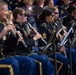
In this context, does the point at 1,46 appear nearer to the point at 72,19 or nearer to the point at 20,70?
the point at 20,70

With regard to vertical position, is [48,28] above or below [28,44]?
above

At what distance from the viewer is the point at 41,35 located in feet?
22.6

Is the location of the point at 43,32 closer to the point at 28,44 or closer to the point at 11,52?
the point at 28,44

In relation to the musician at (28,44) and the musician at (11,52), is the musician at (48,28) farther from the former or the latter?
the musician at (11,52)

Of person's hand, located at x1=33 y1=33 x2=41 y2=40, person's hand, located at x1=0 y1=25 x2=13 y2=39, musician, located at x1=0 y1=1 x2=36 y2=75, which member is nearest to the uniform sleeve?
person's hand, located at x1=33 y1=33 x2=41 y2=40

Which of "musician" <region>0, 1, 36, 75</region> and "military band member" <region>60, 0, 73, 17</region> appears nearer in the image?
"musician" <region>0, 1, 36, 75</region>

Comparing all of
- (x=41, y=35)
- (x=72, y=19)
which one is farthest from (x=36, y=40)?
(x=72, y=19)

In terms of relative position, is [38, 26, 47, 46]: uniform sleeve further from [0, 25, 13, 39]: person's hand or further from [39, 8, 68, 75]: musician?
[0, 25, 13, 39]: person's hand

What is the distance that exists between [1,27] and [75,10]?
3080mm

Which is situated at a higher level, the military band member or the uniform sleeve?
the military band member

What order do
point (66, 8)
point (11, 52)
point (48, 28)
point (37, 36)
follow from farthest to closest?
point (66, 8), point (48, 28), point (37, 36), point (11, 52)

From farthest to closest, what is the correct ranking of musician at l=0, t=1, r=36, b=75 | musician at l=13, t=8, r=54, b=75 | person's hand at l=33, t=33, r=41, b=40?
person's hand at l=33, t=33, r=41, b=40 < musician at l=13, t=8, r=54, b=75 < musician at l=0, t=1, r=36, b=75

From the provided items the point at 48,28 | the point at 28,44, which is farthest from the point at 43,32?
the point at 28,44

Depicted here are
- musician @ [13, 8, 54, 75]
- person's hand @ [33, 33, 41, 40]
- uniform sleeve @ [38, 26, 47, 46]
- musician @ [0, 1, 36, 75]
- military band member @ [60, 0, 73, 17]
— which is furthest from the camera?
military band member @ [60, 0, 73, 17]
